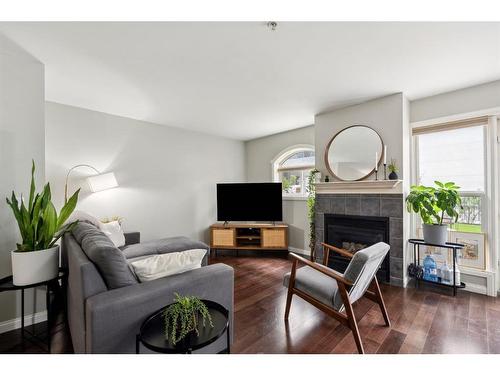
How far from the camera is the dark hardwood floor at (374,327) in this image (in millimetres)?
1724

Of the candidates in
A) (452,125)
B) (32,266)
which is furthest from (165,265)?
(452,125)

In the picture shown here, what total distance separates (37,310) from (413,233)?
4368 millimetres

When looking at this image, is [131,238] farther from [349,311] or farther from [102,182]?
[349,311]

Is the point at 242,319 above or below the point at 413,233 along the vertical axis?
below

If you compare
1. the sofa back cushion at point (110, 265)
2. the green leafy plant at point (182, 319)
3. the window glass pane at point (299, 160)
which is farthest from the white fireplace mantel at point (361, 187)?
the sofa back cushion at point (110, 265)

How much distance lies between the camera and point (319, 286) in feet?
6.15

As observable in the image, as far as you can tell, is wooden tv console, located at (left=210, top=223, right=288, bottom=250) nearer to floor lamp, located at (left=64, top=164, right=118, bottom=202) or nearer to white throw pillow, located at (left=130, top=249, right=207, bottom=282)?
floor lamp, located at (left=64, top=164, right=118, bottom=202)

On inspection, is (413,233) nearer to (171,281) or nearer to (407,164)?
(407,164)

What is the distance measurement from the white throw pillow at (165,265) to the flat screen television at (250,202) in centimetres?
269

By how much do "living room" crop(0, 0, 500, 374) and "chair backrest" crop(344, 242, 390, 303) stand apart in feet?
A: 0.05

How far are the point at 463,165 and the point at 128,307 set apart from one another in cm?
374

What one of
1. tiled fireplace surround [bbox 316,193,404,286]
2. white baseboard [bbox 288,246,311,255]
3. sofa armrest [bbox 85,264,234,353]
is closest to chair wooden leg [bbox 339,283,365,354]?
sofa armrest [bbox 85,264,234,353]
